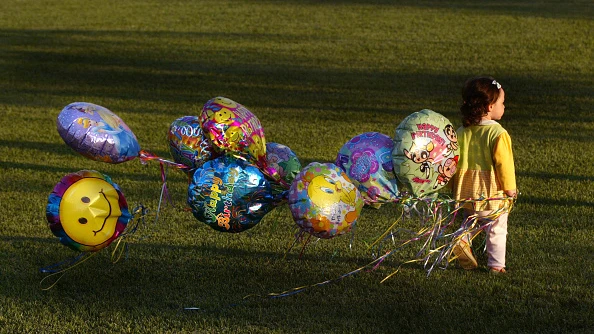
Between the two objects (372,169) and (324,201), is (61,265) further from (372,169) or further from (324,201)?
(372,169)

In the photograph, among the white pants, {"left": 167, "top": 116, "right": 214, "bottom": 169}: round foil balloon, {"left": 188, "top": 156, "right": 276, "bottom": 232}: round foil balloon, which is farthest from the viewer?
the white pants

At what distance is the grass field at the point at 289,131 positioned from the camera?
3.86 meters

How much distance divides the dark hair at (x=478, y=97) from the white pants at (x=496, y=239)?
460 mm

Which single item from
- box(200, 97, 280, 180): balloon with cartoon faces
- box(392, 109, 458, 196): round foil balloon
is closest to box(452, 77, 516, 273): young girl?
box(392, 109, 458, 196): round foil balloon

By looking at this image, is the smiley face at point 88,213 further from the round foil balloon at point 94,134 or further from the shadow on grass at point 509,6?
the shadow on grass at point 509,6

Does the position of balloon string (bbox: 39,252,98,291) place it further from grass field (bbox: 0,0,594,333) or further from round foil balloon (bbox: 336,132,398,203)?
round foil balloon (bbox: 336,132,398,203)

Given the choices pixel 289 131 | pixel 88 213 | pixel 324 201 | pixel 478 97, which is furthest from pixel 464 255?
pixel 289 131

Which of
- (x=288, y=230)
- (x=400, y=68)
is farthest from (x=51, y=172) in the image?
(x=400, y=68)

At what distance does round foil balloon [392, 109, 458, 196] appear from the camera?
3.66m

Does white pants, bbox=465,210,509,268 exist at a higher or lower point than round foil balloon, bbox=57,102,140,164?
lower

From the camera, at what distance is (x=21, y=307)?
3885 millimetres

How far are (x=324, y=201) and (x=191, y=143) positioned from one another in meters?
0.67

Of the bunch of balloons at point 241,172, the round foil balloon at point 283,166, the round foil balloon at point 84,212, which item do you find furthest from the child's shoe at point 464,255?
the round foil balloon at point 84,212

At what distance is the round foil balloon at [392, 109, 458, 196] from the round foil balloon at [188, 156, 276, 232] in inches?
23.5
